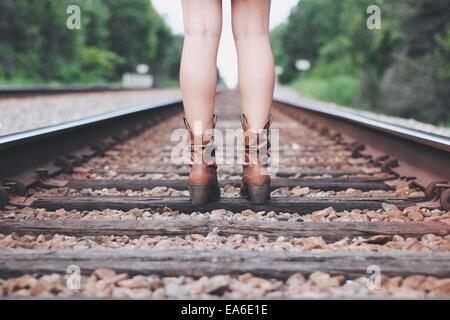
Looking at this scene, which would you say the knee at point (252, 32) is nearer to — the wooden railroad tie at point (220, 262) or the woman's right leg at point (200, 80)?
the woman's right leg at point (200, 80)

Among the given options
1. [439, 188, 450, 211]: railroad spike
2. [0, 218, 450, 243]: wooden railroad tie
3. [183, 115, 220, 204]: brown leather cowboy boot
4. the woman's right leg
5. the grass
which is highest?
the grass

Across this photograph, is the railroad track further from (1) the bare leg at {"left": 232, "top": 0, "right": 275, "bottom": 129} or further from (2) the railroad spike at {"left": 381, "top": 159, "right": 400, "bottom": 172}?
(1) the bare leg at {"left": 232, "top": 0, "right": 275, "bottom": 129}

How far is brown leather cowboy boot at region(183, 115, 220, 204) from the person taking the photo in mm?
2293

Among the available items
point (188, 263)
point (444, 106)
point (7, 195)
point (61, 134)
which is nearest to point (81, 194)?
point (7, 195)

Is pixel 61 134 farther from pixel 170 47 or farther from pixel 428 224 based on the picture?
pixel 170 47

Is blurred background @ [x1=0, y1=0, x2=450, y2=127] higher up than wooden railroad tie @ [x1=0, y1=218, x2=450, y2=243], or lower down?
higher up

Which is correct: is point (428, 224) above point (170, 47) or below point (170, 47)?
below

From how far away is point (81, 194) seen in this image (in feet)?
8.79

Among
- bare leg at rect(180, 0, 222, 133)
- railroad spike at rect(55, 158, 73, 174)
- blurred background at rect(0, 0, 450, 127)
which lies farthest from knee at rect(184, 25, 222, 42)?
blurred background at rect(0, 0, 450, 127)

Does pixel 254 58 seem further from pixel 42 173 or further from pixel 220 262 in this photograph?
pixel 42 173

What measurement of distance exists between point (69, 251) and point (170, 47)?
73.5 m

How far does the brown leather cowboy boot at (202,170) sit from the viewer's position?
2293 mm

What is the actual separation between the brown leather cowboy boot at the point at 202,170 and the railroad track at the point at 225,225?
6 cm
